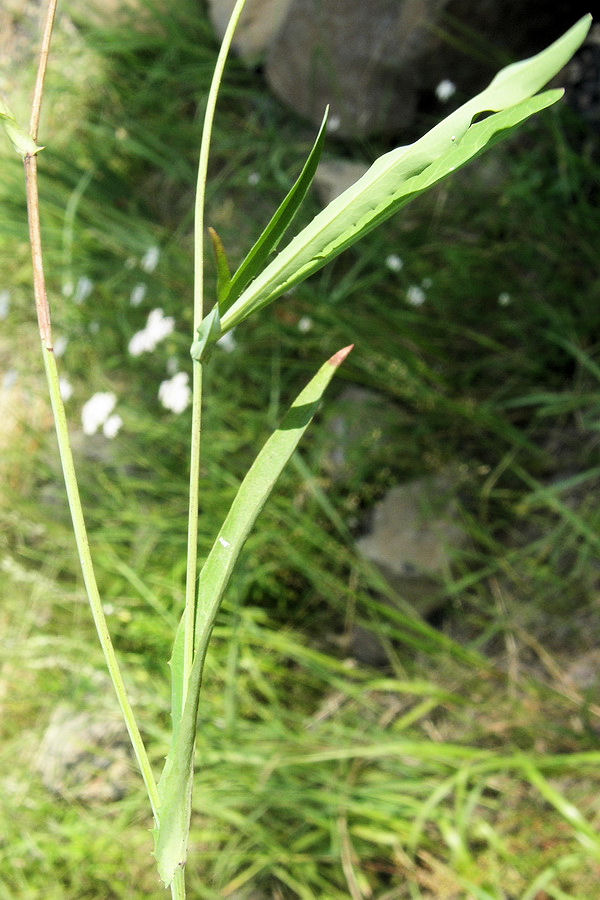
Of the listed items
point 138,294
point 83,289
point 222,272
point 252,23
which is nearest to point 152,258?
point 138,294

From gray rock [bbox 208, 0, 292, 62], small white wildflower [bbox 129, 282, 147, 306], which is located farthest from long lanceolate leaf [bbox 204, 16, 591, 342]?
gray rock [bbox 208, 0, 292, 62]

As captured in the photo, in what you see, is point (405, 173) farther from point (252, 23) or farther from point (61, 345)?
point (252, 23)

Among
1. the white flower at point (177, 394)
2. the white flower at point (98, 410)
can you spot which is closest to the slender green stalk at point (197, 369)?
the white flower at point (177, 394)

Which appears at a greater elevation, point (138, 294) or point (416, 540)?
point (138, 294)

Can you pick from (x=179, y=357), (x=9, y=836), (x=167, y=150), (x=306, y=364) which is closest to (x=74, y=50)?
(x=167, y=150)

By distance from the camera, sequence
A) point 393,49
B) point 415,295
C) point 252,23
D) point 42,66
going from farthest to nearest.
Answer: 1. point 252,23
2. point 393,49
3. point 415,295
4. point 42,66

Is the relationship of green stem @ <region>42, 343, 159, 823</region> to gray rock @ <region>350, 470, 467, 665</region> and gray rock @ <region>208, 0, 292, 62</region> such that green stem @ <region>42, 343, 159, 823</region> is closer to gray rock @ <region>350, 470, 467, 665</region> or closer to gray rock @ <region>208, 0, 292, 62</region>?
gray rock @ <region>350, 470, 467, 665</region>

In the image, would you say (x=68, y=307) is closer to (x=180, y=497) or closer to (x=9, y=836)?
(x=180, y=497)
